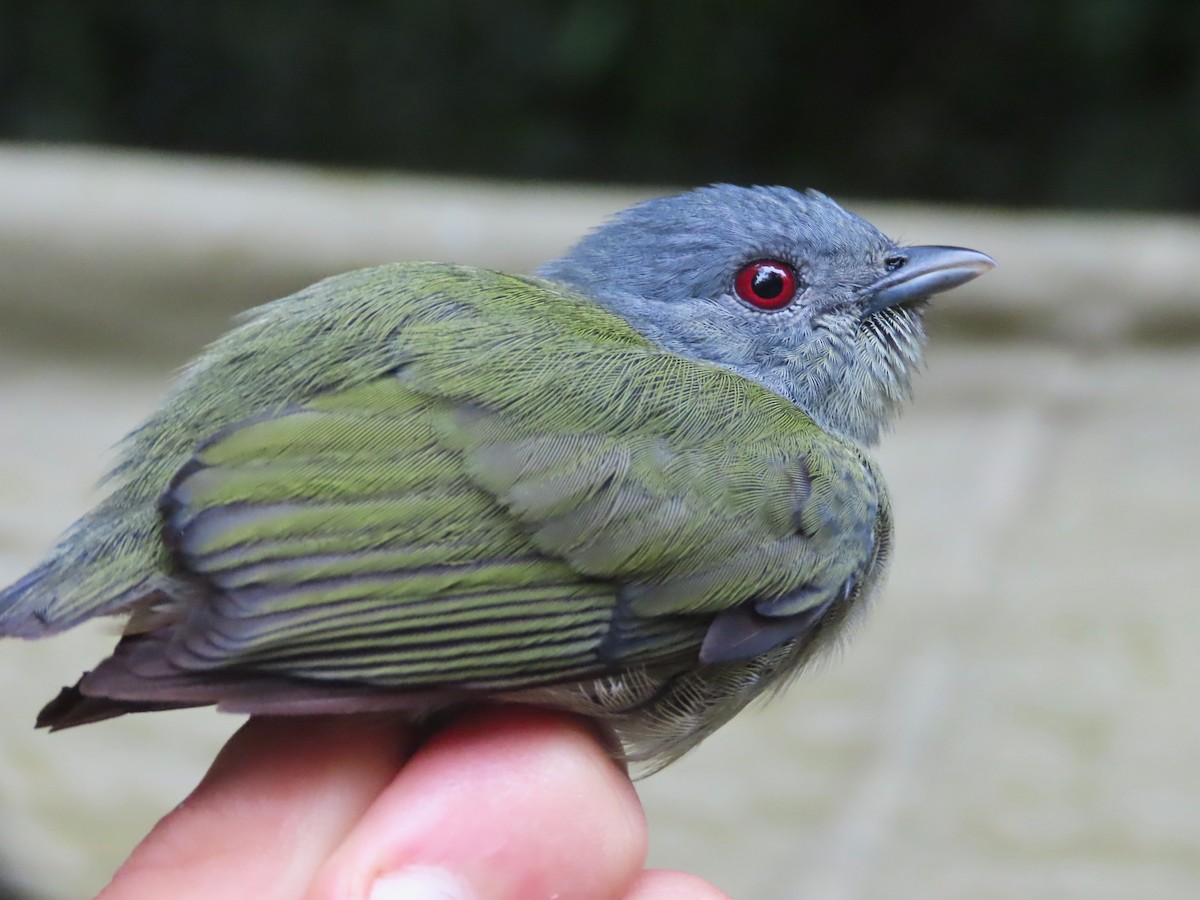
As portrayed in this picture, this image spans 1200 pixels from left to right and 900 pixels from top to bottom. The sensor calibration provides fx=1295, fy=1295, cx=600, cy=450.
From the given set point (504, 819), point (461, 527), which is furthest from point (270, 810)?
point (461, 527)

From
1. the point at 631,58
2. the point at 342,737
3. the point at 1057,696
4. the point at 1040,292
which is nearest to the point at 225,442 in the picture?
the point at 342,737

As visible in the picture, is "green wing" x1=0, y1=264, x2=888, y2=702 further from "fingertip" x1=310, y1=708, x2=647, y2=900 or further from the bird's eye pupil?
the bird's eye pupil

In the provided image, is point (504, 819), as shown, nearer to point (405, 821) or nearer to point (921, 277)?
point (405, 821)

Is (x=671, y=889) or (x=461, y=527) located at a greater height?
(x=461, y=527)

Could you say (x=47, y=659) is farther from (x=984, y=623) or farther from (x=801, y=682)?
(x=984, y=623)

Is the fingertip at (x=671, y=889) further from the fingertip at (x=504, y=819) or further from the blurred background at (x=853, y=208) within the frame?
the blurred background at (x=853, y=208)

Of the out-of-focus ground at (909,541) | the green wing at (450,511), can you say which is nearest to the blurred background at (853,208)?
the out-of-focus ground at (909,541)
